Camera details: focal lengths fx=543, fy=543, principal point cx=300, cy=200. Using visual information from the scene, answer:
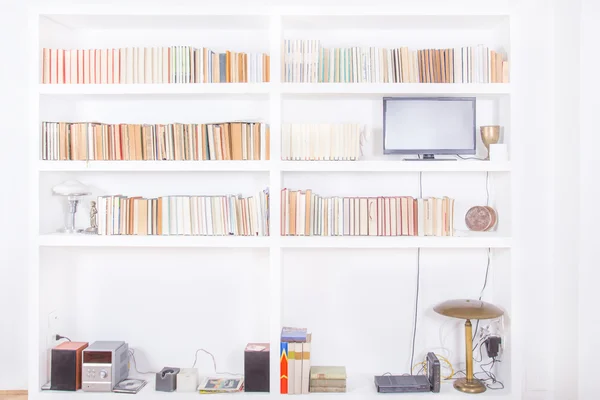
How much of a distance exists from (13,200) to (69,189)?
50cm

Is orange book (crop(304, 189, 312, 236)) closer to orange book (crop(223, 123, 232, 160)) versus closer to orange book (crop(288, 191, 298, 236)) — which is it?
orange book (crop(288, 191, 298, 236))

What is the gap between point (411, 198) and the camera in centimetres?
309

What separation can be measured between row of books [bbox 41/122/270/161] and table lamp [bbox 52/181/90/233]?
0.54 ft

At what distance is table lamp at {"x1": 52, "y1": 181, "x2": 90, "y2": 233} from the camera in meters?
3.12

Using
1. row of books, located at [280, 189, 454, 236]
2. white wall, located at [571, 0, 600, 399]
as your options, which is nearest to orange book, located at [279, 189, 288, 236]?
row of books, located at [280, 189, 454, 236]

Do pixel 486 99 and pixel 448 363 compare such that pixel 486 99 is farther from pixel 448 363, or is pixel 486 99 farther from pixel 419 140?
pixel 448 363

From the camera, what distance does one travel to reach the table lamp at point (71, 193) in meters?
3.12

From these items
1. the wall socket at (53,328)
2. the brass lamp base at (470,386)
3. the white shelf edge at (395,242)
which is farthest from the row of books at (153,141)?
the brass lamp base at (470,386)

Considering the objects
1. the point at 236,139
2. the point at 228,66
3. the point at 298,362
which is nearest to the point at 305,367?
the point at 298,362

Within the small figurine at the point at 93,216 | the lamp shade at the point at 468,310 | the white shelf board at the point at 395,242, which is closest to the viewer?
the lamp shade at the point at 468,310

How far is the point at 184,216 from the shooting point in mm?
3104

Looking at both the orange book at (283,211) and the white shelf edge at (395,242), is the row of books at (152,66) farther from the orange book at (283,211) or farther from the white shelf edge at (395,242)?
the white shelf edge at (395,242)

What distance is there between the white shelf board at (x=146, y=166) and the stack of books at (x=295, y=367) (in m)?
1.02

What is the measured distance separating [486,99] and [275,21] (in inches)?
53.6
